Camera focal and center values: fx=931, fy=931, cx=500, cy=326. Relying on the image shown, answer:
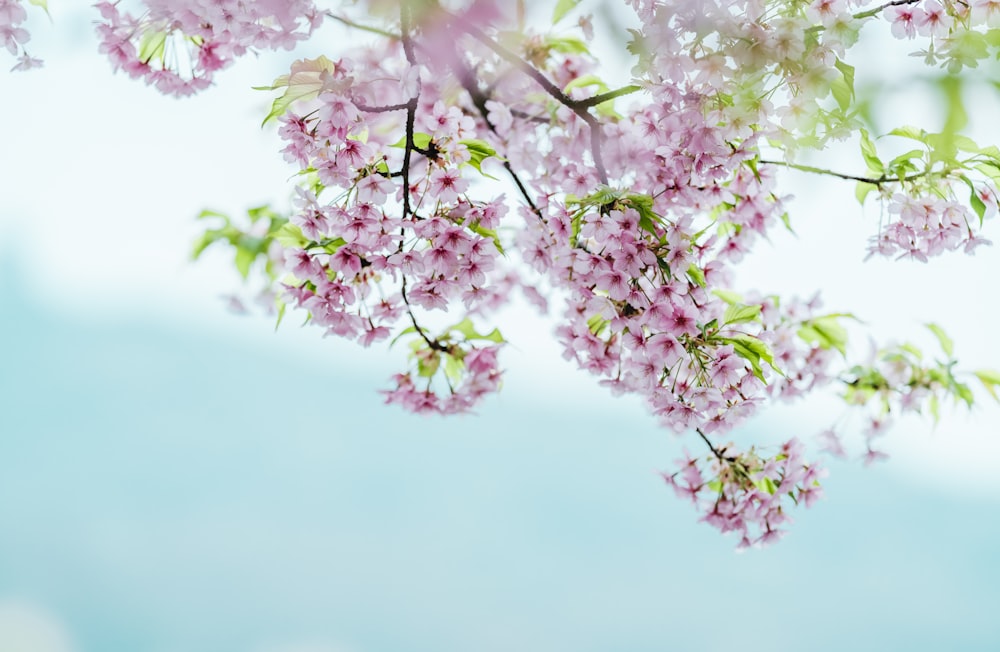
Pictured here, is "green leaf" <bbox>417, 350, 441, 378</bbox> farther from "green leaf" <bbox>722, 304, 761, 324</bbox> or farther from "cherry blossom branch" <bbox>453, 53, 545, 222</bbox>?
Result: "green leaf" <bbox>722, 304, 761, 324</bbox>

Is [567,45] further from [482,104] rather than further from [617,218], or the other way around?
[617,218]

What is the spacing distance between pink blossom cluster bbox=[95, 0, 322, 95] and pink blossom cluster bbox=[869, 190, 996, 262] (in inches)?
31.9

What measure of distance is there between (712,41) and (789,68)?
0.36ft

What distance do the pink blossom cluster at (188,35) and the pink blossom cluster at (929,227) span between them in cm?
81

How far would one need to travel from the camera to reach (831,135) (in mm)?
964

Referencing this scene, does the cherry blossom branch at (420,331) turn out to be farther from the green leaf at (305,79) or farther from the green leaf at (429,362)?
the green leaf at (305,79)

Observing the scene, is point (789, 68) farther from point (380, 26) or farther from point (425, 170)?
point (380, 26)

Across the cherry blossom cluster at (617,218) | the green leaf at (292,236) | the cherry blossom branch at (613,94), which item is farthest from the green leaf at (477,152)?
the green leaf at (292,236)

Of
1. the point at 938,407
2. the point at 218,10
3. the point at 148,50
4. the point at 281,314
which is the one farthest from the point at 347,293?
the point at 938,407

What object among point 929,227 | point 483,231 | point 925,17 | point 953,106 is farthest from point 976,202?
point 953,106

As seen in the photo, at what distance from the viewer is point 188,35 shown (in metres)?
1.36

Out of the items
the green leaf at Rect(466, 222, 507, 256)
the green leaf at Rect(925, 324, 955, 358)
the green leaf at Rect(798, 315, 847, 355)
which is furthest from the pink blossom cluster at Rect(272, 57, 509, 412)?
the green leaf at Rect(925, 324, 955, 358)

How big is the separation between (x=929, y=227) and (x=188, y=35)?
107 centimetres

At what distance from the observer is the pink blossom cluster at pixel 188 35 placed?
1169mm
